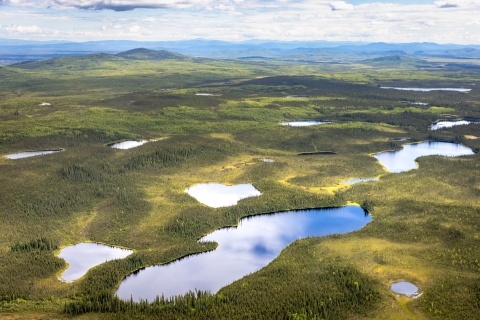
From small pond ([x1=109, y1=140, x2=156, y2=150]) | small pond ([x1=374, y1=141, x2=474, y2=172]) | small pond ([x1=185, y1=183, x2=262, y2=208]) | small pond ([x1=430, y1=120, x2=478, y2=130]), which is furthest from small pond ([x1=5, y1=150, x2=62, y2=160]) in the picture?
small pond ([x1=430, y1=120, x2=478, y2=130])

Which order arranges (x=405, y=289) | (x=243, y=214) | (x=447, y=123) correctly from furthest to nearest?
(x=447, y=123), (x=243, y=214), (x=405, y=289)

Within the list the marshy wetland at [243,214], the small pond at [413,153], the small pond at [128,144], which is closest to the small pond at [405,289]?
the marshy wetland at [243,214]

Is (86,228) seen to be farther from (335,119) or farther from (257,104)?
(257,104)

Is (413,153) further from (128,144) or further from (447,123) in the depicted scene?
(128,144)

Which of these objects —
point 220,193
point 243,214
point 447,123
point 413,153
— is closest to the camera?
point 243,214

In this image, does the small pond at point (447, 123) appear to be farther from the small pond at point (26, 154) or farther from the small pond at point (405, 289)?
the small pond at point (405, 289)

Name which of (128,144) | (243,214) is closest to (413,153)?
(243,214)

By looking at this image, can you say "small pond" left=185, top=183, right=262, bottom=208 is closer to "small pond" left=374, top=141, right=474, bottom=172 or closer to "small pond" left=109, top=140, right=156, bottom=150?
"small pond" left=374, top=141, right=474, bottom=172
